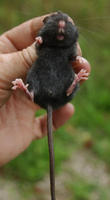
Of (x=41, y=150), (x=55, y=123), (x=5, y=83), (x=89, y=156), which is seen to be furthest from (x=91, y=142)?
(x=5, y=83)

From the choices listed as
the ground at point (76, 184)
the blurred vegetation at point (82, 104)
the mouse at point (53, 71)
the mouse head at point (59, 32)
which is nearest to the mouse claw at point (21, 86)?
the mouse at point (53, 71)

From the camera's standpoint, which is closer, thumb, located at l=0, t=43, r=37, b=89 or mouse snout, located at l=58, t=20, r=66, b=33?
mouse snout, located at l=58, t=20, r=66, b=33

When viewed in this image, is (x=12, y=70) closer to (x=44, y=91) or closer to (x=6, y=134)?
(x=44, y=91)

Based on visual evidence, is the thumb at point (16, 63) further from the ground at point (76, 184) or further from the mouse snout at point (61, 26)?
the ground at point (76, 184)

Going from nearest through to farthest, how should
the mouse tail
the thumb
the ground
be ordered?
the mouse tail
the thumb
the ground

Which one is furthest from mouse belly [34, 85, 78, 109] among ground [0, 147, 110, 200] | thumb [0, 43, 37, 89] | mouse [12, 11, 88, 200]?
ground [0, 147, 110, 200]

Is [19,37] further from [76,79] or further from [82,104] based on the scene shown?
[82,104]

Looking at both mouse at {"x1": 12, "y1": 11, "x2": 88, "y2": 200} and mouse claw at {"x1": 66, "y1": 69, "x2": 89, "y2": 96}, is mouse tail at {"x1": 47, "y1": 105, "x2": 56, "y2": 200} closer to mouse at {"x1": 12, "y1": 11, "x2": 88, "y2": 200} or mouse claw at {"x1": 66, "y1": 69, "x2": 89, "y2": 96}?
mouse at {"x1": 12, "y1": 11, "x2": 88, "y2": 200}

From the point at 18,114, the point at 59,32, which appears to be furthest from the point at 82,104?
the point at 59,32
